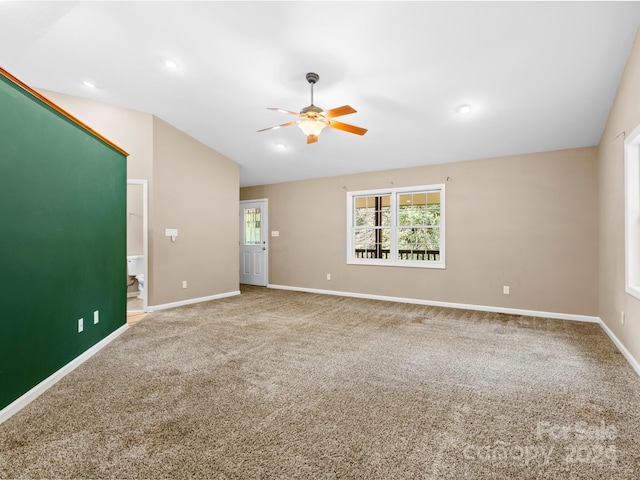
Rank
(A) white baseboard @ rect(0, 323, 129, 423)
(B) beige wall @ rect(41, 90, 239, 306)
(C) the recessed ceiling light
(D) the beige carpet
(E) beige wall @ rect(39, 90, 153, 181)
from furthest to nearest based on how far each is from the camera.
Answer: (B) beige wall @ rect(41, 90, 239, 306) → (E) beige wall @ rect(39, 90, 153, 181) → (C) the recessed ceiling light → (A) white baseboard @ rect(0, 323, 129, 423) → (D) the beige carpet

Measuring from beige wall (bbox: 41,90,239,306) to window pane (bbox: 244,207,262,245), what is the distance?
48.9 inches

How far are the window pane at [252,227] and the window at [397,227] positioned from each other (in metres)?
2.42

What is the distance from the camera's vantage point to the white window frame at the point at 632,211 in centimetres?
302

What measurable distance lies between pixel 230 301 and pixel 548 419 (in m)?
4.93

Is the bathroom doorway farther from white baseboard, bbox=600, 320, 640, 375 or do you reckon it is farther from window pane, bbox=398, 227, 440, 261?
white baseboard, bbox=600, 320, 640, 375

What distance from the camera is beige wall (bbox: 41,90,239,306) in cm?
500

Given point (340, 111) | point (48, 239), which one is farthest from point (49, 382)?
point (340, 111)

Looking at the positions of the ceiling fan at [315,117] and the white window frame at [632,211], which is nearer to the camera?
the white window frame at [632,211]

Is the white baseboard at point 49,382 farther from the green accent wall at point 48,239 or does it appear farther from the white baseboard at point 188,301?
the white baseboard at point 188,301

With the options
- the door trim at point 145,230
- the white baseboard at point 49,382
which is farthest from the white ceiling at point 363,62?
the white baseboard at point 49,382

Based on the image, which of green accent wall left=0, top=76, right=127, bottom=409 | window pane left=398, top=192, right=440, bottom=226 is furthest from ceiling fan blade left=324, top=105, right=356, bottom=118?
window pane left=398, top=192, right=440, bottom=226

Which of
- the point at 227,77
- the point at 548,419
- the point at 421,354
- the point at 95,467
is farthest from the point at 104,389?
the point at 227,77

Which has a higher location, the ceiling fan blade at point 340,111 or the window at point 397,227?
the ceiling fan blade at point 340,111

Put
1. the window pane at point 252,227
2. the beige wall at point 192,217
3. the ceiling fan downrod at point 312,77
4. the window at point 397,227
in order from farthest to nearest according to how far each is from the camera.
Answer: the window pane at point 252,227 → the window at point 397,227 → the beige wall at point 192,217 → the ceiling fan downrod at point 312,77
